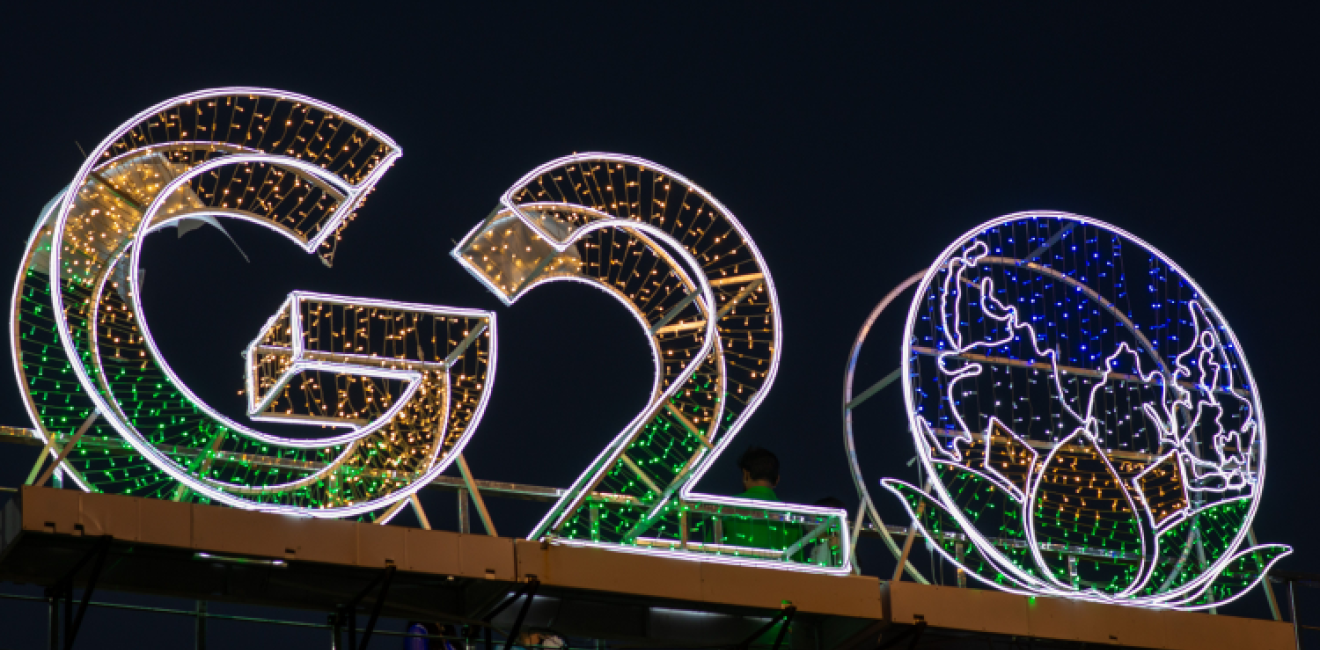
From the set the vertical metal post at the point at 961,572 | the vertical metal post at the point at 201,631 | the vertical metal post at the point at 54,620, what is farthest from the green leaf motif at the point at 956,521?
the vertical metal post at the point at 54,620

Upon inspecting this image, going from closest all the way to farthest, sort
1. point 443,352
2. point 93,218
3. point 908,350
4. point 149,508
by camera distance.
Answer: point 149,508 → point 93,218 → point 443,352 → point 908,350

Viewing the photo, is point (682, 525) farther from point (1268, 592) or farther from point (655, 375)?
point (1268, 592)

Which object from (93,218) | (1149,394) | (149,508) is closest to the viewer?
(149,508)

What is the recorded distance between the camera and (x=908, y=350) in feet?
52.1

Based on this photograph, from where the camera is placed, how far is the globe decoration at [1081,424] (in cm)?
1583

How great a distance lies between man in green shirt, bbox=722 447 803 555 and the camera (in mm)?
15258

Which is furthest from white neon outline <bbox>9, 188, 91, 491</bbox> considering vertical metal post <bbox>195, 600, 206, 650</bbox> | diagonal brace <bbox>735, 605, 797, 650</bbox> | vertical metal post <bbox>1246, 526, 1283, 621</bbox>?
vertical metal post <bbox>1246, 526, 1283, 621</bbox>

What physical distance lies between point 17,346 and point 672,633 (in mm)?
5144

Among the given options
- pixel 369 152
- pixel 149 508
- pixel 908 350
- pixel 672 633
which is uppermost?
pixel 369 152

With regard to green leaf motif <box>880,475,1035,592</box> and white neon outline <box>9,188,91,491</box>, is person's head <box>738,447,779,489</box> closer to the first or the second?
green leaf motif <box>880,475,1035,592</box>

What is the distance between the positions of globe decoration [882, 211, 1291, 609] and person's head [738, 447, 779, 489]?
101 centimetres

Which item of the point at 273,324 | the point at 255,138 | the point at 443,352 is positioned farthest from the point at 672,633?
the point at 255,138

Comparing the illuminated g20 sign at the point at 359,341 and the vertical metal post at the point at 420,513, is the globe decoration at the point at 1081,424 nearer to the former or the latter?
the illuminated g20 sign at the point at 359,341

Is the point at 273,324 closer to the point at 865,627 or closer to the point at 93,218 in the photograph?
the point at 93,218
